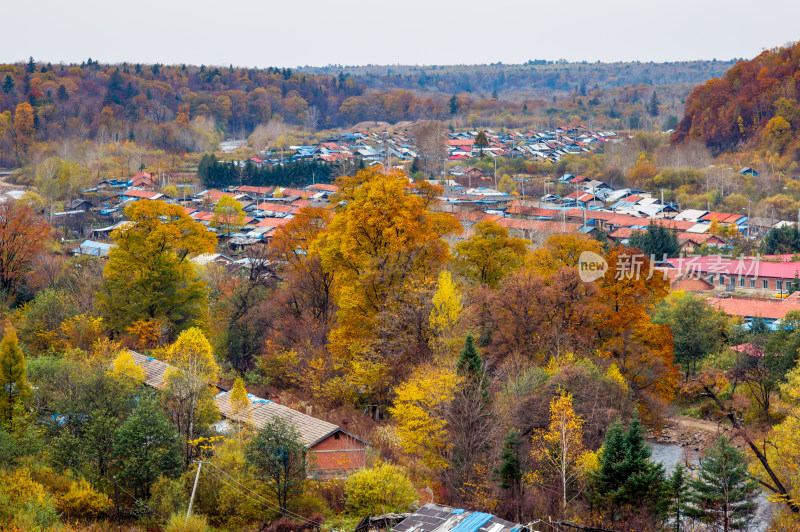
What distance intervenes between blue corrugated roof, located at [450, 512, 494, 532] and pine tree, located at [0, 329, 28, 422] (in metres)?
7.64

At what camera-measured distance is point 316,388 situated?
1531 centimetres

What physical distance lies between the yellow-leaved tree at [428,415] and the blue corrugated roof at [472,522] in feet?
7.94

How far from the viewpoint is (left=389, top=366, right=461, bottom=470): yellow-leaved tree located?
12219mm

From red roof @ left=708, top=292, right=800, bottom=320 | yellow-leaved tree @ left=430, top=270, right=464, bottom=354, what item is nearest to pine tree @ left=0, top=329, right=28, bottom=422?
yellow-leaved tree @ left=430, top=270, right=464, bottom=354

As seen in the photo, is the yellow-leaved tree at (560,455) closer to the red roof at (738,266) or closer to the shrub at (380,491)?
the shrub at (380,491)

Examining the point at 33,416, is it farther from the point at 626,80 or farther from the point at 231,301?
the point at 626,80

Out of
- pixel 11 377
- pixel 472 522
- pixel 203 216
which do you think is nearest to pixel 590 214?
pixel 203 216

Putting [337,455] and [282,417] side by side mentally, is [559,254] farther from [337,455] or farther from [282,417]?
[282,417]

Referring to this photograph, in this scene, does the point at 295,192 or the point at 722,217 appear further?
the point at 295,192

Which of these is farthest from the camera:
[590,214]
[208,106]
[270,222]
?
[208,106]

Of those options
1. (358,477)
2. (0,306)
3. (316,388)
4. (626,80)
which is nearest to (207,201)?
(0,306)

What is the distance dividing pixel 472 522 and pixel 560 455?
100.0 inches

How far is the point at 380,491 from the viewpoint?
36.3 ft

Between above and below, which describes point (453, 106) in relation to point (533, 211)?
above
